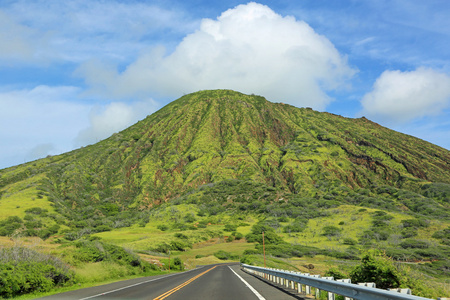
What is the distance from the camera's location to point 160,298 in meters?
12.8

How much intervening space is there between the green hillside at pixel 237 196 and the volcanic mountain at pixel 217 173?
574 mm

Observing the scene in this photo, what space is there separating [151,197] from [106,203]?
20.4 metres

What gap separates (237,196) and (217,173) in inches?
891

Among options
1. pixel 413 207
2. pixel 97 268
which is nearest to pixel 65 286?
pixel 97 268

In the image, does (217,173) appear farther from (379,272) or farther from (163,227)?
(379,272)

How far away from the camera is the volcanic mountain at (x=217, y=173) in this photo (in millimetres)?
146250

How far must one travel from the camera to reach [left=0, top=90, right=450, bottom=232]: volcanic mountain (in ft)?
480

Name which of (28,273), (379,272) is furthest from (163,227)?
(379,272)

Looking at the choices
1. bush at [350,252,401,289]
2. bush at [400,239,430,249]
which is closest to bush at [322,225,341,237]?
bush at [400,239,430,249]

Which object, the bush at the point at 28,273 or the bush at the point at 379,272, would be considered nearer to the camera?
the bush at the point at 379,272

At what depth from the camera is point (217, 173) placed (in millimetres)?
165750

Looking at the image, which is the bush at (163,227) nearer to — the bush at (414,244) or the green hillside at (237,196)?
the green hillside at (237,196)

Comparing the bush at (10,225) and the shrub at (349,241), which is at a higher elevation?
the bush at (10,225)

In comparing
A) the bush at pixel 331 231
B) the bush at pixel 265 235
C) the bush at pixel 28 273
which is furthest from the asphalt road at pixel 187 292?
the bush at pixel 331 231
